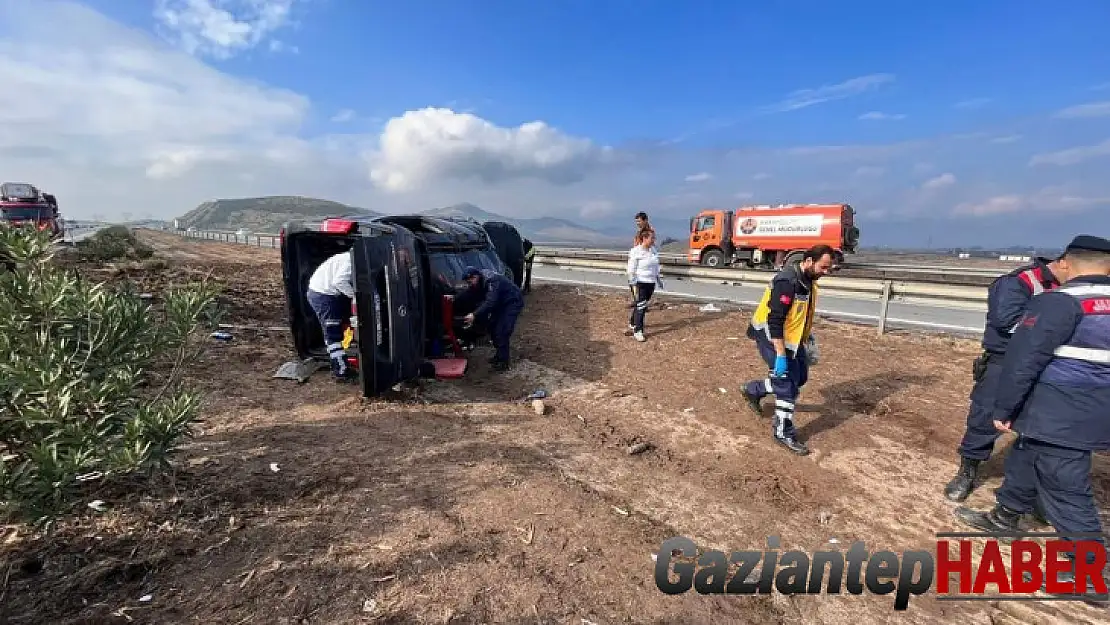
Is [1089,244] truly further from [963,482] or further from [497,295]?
[497,295]

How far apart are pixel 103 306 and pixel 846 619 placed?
3.68 meters

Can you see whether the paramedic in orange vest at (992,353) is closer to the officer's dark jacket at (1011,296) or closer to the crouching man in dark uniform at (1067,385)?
the officer's dark jacket at (1011,296)

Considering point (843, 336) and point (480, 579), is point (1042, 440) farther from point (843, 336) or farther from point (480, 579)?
point (843, 336)

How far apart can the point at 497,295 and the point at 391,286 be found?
1.63 metres

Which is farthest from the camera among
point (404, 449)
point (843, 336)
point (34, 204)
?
point (34, 204)

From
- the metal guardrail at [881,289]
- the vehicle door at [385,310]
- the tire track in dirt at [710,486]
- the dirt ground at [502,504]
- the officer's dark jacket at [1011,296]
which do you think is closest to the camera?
the dirt ground at [502,504]

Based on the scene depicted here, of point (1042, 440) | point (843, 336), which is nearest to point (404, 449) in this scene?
point (1042, 440)

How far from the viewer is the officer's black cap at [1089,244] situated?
8.55 feet

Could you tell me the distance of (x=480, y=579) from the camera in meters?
2.28

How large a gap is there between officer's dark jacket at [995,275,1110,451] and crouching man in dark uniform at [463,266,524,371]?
440cm

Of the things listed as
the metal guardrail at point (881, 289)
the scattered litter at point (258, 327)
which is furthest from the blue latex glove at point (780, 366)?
the scattered litter at point (258, 327)

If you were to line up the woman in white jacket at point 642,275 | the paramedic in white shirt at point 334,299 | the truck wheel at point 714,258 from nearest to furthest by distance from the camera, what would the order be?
the paramedic in white shirt at point 334,299
the woman in white jacket at point 642,275
the truck wheel at point 714,258

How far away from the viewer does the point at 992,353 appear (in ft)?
11.4

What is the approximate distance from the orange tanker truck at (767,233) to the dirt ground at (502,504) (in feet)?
57.2
